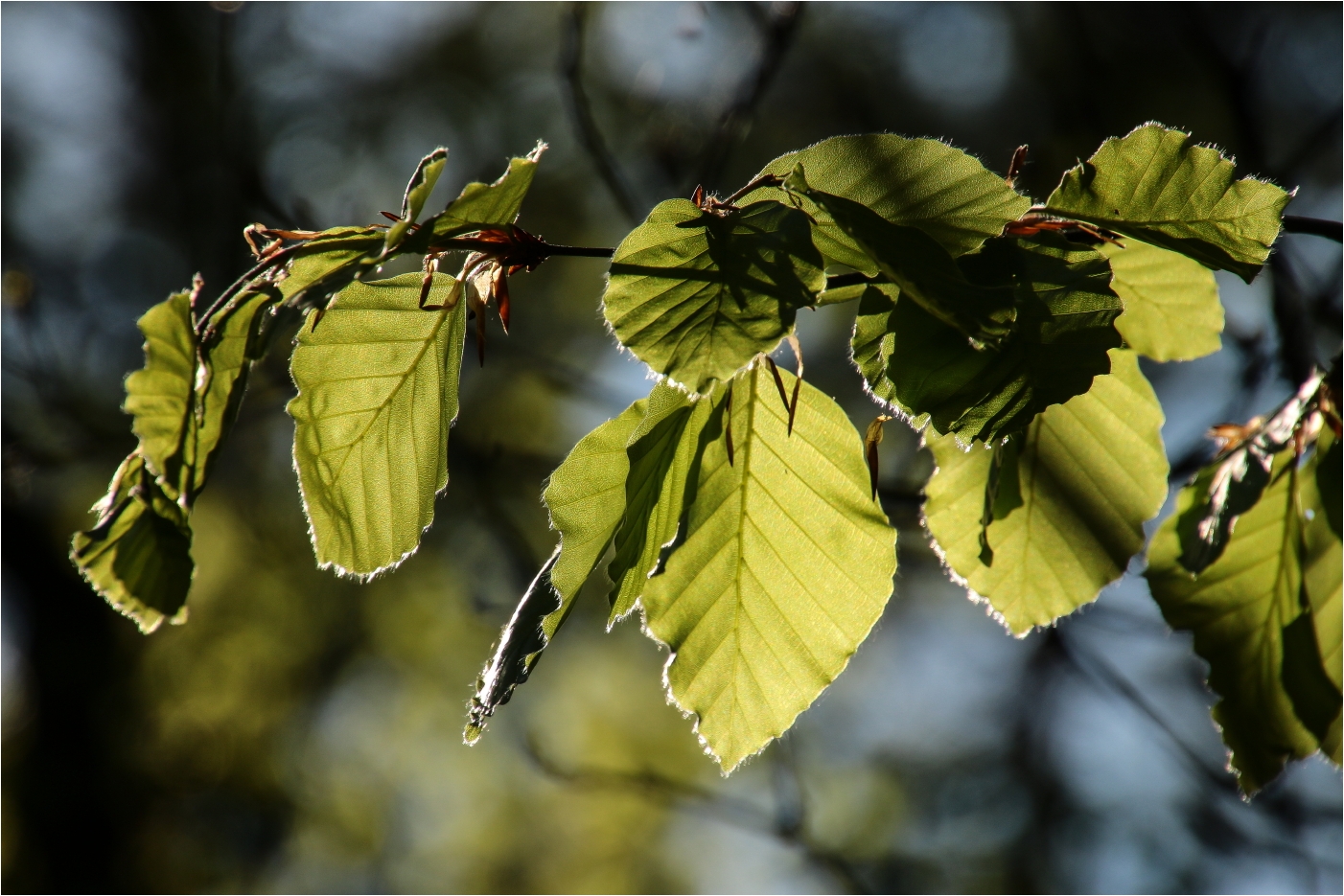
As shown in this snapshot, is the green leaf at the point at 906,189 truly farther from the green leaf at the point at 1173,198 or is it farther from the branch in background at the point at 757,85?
the branch in background at the point at 757,85

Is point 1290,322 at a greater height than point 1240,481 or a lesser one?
lesser

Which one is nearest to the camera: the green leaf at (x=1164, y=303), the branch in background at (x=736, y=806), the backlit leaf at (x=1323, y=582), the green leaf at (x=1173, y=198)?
the green leaf at (x=1173, y=198)

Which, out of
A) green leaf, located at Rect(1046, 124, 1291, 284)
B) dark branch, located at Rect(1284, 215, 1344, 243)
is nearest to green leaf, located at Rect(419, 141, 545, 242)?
green leaf, located at Rect(1046, 124, 1291, 284)

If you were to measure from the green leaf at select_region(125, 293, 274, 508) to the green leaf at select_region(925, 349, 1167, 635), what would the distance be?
1.94ft

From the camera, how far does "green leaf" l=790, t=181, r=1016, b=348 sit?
0.46 metres

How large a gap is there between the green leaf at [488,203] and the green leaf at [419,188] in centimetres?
1

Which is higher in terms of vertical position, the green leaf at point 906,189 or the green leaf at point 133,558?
the green leaf at point 906,189

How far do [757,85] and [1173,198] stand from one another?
66.3 inches

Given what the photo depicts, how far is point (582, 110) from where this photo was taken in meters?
2.00

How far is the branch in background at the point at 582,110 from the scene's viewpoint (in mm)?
2000

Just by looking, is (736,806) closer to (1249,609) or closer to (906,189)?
(1249,609)

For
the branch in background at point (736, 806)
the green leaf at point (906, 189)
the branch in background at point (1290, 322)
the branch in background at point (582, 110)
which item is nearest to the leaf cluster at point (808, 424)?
the green leaf at point (906, 189)

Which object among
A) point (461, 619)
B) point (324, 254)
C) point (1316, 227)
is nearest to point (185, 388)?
point (324, 254)

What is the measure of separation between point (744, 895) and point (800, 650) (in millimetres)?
4750
